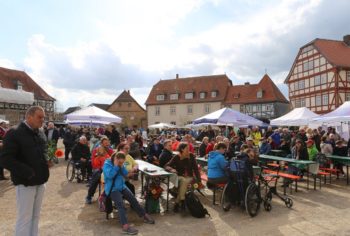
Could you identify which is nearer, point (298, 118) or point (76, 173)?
point (76, 173)

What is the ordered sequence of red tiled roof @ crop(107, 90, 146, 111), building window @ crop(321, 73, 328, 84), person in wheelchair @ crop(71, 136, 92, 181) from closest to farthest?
1. person in wheelchair @ crop(71, 136, 92, 181)
2. building window @ crop(321, 73, 328, 84)
3. red tiled roof @ crop(107, 90, 146, 111)

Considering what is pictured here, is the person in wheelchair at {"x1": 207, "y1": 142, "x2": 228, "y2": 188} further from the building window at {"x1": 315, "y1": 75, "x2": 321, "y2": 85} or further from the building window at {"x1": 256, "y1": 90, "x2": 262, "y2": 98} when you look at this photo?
the building window at {"x1": 256, "y1": 90, "x2": 262, "y2": 98}

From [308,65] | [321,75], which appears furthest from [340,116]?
[308,65]

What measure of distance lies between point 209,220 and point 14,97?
3848 mm

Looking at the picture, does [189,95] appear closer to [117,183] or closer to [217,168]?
[217,168]

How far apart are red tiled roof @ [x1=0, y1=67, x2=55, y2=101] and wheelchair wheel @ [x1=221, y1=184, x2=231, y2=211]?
46.8m

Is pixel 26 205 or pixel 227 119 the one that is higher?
pixel 227 119

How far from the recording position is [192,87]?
190 feet

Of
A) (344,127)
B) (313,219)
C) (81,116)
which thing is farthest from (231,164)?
(344,127)

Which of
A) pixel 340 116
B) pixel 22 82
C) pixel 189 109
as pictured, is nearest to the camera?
pixel 340 116

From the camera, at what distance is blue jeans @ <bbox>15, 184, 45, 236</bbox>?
3939 mm

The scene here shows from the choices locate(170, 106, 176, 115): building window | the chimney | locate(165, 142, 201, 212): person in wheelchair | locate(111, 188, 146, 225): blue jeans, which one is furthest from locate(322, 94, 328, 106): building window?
locate(111, 188, 146, 225): blue jeans

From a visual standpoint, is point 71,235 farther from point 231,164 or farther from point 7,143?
point 231,164

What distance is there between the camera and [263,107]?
4906 centimetres
